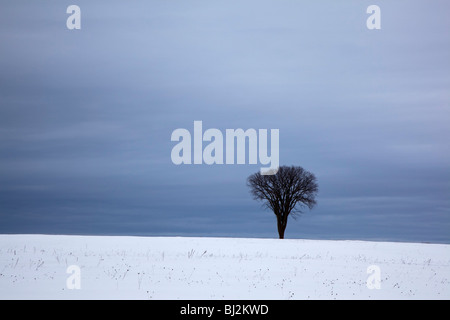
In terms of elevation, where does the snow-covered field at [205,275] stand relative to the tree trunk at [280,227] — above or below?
below

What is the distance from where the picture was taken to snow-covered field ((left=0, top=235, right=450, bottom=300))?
1945 cm

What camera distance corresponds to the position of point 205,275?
2367 cm

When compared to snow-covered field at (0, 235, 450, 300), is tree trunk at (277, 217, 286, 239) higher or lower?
higher

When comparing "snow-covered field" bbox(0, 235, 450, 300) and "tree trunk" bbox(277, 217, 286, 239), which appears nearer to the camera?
"snow-covered field" bbox(0, 235, 450, 300)

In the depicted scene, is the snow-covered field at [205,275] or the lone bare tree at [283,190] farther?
the lone bare tree at [283,190]

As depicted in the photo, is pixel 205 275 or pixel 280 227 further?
pixel 280 227

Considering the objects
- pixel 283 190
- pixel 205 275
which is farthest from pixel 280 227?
pixel 205 275

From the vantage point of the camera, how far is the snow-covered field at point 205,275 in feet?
63.8

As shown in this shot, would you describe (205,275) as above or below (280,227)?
below

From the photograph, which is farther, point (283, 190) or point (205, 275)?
point (283, 190)

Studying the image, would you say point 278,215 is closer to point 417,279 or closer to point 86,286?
point 417,279

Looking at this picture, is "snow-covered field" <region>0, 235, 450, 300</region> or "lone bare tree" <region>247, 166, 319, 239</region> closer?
"snow-covered field" <region>0, 235, 450, 300</region>

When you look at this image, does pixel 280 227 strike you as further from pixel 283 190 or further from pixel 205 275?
pixel 205 275

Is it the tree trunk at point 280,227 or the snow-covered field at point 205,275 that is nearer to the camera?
the snow-covered field at point 205,275
